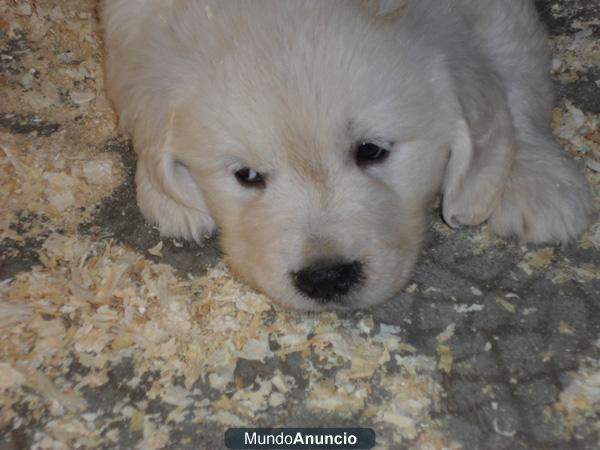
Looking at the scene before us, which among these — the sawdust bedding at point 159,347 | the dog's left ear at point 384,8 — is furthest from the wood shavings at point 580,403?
the dog's left ear at point 384,8

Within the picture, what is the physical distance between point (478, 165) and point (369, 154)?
56 centimetres

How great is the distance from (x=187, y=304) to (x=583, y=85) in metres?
2.48

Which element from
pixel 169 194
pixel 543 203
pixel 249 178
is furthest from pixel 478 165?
pixel 169 194

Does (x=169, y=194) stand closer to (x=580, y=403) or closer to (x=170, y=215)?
(x=170, y=215)

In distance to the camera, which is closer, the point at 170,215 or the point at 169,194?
the point at 169,194

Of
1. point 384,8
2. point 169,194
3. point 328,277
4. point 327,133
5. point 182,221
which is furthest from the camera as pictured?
point 182,221

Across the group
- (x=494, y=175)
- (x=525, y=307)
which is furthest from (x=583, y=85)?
(x=525, y=307)

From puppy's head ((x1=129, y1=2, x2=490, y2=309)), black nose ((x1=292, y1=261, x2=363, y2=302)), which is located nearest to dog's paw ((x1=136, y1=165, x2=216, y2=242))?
puppy's head ((x1=129, y1=2, x2=490, y2=309))

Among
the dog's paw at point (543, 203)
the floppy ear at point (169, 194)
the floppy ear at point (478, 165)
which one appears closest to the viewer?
the floppy ear at point (478, 165)

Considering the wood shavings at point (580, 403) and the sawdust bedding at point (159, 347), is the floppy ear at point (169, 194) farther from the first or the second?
the wood shavings at point (580, 403)

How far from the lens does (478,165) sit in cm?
326

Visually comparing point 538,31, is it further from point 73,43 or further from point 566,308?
point 73,43

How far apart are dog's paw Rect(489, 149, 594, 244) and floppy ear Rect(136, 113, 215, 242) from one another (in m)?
1.39

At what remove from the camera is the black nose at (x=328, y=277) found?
2.90 metres
